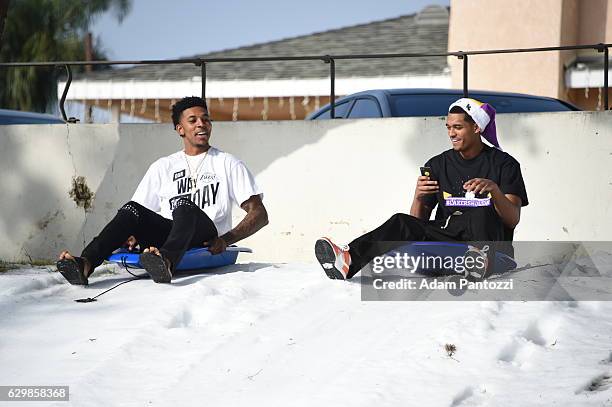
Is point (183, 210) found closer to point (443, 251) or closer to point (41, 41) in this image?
point (443, 251)

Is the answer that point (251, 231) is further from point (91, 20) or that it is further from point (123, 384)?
point (91, 20)

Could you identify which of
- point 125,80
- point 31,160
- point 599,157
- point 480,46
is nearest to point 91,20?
point 125,80

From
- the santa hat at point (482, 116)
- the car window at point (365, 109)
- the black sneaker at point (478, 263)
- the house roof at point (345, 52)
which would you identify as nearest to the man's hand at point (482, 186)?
the black sneaker at point (478, 263)

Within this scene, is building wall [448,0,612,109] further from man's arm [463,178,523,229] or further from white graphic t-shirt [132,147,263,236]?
man's arm [463,178,523,229]

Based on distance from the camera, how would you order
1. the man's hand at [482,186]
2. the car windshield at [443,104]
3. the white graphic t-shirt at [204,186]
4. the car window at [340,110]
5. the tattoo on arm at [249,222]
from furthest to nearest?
1. the car window at [340,110]
2. the car windshield at [443,104]
3. the white graphic t-shirt at [204,186]
4. the tattoo on arm at [249,222]
5. the man's hand at [482,186]

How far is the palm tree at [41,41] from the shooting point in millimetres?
32500

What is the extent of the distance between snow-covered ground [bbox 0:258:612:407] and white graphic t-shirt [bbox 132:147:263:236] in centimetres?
80

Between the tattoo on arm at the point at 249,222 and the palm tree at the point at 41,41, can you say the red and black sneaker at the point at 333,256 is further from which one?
the palm tree at the point at 41,41

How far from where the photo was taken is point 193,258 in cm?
782

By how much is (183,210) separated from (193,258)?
1.19 feet

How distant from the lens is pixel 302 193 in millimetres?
9859

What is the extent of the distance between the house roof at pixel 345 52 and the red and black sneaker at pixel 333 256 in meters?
9.75

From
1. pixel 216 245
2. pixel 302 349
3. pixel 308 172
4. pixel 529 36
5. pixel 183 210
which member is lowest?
pixel 302 349

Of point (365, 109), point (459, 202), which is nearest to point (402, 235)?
point (459, 202)
